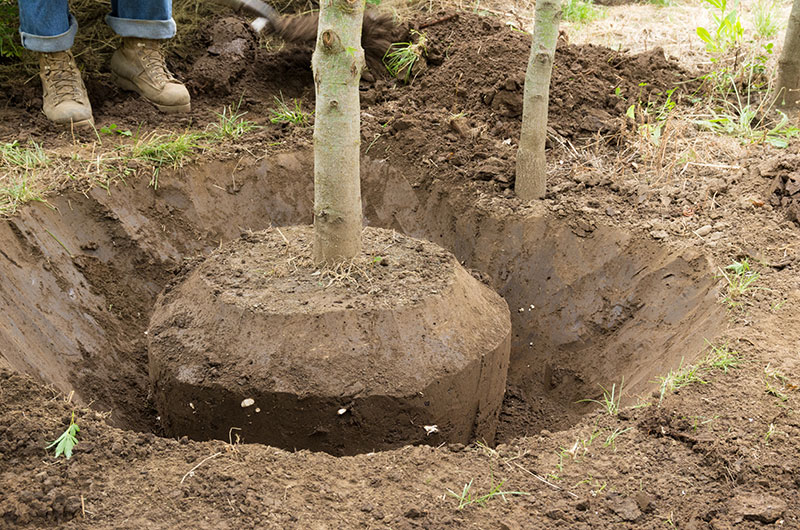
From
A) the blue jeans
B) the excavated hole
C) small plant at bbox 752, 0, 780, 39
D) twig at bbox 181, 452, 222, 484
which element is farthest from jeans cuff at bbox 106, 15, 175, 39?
small plant at bbox 752, 0, 780, 39

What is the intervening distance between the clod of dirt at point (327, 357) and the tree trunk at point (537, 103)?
987 mm

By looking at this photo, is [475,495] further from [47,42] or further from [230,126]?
[47,42]

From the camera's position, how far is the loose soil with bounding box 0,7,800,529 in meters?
2.24

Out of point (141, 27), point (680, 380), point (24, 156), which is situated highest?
point (141, 27)

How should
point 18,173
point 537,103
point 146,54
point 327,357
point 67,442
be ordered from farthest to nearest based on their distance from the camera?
point 146,54 → point 18,173 → point 537,103 → point 327,357 → point 67,442

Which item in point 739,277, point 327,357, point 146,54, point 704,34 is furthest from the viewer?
point 704,34

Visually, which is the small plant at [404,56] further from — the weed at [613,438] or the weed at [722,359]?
the weed at [613,438]

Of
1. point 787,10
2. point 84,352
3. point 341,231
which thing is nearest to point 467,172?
point 341,231

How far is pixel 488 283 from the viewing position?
382 centimetres

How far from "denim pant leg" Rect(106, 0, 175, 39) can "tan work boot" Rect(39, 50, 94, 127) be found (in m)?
0.35

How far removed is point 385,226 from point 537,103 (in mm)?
1082

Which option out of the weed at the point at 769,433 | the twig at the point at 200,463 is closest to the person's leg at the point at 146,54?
the twig at the point at 200,463

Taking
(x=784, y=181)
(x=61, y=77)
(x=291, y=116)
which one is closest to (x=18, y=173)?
(x=61, y=77)

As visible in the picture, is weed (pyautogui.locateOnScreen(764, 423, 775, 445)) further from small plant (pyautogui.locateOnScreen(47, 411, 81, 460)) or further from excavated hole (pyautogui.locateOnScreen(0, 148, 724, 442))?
small plant (pyautogui.locateOnScreen(47, 411, 81, 460))
